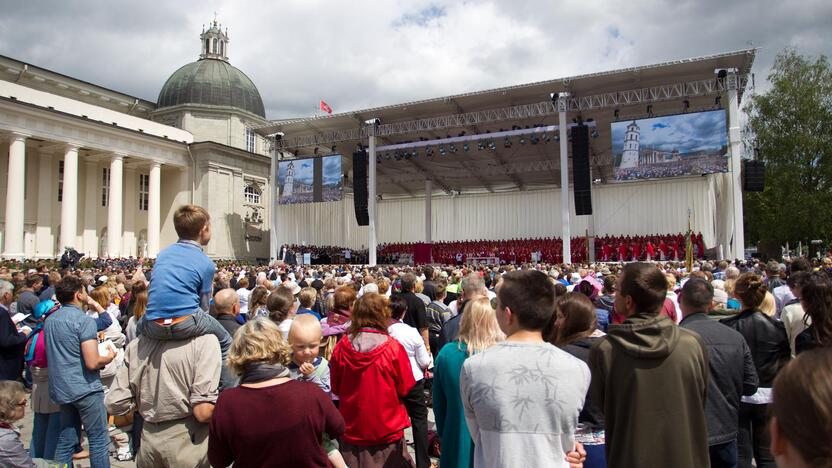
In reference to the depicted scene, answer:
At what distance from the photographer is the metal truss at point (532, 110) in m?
21.7

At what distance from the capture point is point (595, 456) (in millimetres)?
2732

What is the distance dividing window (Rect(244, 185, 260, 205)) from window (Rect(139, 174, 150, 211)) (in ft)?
20.1

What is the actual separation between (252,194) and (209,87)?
8321mm

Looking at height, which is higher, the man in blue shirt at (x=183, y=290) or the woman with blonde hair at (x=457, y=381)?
the man in blue shirt at (x=183, y=290)

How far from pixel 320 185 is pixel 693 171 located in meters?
18.0

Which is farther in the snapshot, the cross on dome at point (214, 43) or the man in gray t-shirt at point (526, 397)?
the cross on dome at point (214, 43)

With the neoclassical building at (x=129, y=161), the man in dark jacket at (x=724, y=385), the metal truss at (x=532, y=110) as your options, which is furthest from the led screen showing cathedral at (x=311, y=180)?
the man in dark jacket at (x=724, y=385)

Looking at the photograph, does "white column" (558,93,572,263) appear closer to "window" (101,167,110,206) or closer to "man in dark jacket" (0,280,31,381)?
"man in dark jacket" (0,280,31,381)

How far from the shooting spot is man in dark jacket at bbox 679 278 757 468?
2.94 meters

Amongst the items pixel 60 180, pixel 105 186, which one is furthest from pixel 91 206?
pixel 60 180

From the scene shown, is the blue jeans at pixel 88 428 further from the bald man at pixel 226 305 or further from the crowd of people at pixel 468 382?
the bald man at pixel 226 305

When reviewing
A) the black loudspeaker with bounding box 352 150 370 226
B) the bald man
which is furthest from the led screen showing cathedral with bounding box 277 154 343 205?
the bald man

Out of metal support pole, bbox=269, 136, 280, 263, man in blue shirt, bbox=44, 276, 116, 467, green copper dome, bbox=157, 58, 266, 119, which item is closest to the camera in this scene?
man in blue shirt, bbox=44, 276, 116, 467

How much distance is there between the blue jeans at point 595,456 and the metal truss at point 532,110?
2228 cm
